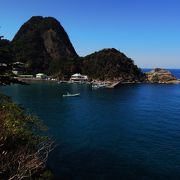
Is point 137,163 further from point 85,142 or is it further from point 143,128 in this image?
point 143,128

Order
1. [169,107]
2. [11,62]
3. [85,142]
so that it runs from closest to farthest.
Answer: [11,62] → [85,142] → [169,107]

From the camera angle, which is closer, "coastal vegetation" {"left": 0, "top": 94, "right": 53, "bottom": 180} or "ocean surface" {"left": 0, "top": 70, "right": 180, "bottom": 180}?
"coastal vegetation" {"left": 0, "top": 94, "right": 53, "bottom": 180}

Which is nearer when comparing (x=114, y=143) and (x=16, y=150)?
(x=16, y=150)

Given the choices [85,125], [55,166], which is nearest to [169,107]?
[85,125]

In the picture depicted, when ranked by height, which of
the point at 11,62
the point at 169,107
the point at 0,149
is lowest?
the point at 169,107

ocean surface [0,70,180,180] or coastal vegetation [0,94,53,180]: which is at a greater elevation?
coastal vegetation [0,94,53,180]

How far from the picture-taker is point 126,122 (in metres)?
80.3

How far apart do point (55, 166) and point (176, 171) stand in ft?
55.9

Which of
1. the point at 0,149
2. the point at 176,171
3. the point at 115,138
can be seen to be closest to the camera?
the point at 0,149

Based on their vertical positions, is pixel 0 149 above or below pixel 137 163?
above

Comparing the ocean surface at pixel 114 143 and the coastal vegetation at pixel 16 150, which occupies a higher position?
the coastal vegetation at pixel 16 150

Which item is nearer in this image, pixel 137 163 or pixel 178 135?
pixel 137 163

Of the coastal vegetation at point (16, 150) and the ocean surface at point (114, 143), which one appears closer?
the coastal vegetation at point (16, 150)

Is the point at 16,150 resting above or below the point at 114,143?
above
